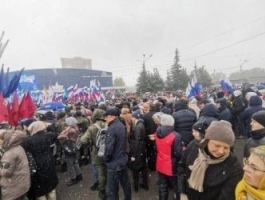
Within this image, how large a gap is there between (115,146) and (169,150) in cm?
95

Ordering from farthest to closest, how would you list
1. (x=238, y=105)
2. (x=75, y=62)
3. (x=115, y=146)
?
(x=75, y=62), (x=238, y=105), (x=115, y=146)

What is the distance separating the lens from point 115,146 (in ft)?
15.7

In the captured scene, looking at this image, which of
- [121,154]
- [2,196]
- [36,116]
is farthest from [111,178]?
[36,116]

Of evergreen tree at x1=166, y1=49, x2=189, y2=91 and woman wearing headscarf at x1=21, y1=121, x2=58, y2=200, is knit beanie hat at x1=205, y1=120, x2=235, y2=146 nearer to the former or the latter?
woman wearing headscarf at x1=21, y1=121, x2=58, y2=200

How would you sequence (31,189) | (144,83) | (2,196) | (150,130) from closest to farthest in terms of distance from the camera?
(2,196) < (31,189) < (150,130) < (144,83)

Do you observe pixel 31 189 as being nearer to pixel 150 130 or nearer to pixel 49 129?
pixel 49 129

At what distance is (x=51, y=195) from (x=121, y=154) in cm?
154

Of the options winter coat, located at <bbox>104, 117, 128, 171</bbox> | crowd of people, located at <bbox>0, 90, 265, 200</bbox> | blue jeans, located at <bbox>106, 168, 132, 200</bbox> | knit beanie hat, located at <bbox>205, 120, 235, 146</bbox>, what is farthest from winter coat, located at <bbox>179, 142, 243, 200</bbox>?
blue jeans, located at <bbox>106, 168, 132, 200</bbox>

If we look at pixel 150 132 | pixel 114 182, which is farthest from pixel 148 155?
pixel 114 182

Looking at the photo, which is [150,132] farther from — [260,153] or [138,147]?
[260,153]

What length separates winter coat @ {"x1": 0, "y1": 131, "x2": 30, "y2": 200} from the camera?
4.03m

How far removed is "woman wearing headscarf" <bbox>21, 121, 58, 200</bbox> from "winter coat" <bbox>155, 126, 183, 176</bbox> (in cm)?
204

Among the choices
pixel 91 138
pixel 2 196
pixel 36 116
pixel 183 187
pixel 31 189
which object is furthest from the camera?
pixel 36 116

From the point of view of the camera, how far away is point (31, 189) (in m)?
4.80
